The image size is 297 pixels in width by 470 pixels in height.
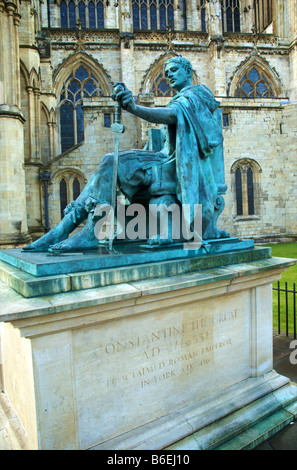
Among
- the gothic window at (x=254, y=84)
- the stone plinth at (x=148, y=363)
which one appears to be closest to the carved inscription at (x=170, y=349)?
the stone plinth at (x=148, y=363)

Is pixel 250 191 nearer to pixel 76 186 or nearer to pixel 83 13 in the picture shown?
pixel 76 186

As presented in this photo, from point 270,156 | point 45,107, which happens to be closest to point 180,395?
point 270,156

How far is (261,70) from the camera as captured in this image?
24.7m

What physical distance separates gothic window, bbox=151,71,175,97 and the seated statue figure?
21951 millimetres

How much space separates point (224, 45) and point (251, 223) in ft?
46.2

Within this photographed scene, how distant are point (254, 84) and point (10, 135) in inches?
762

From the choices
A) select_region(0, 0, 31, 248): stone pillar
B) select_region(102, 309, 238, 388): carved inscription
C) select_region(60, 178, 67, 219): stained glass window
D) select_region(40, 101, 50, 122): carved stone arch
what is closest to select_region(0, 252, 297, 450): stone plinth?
select_region(102, 309, 238, 388): carved inscription

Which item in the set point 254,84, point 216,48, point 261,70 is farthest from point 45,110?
point 261,70

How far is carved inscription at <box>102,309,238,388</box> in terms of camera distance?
238 cm

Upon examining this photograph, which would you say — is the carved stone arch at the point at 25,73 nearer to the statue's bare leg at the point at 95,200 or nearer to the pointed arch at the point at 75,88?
the pointed arch at the point at 75,88

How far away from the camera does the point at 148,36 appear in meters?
23.3

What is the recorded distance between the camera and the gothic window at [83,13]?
25.1m

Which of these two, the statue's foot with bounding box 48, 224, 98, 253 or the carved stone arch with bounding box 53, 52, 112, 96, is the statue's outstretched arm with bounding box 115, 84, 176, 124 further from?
the carved stone arch with bounding box 53, 52, 112, 96
